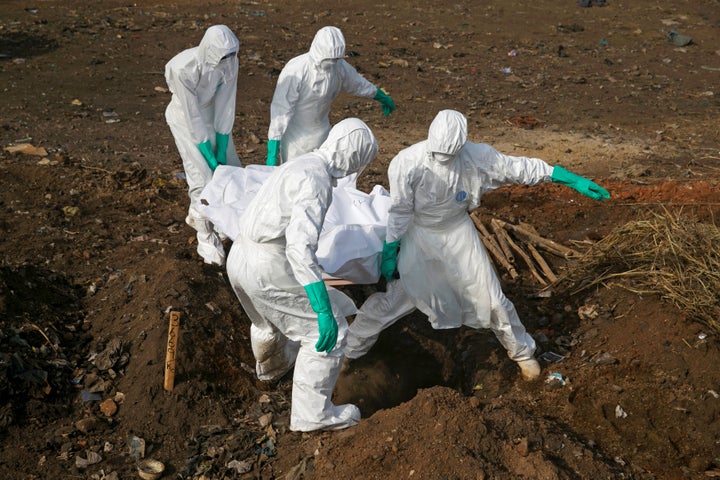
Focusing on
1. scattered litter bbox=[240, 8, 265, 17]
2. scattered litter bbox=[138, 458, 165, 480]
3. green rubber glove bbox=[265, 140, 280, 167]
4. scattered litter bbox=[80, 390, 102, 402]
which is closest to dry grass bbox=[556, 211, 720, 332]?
green rubber glove bbox=[265, 140, 280, 167]

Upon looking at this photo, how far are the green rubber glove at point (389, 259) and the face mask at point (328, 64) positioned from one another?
6.23 feet

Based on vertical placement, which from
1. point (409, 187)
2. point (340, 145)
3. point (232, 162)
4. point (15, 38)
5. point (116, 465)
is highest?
point (340, 145)

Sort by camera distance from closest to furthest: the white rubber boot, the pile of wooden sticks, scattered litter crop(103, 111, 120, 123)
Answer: the white rubber boot < the pile of wooden sticks < scattered litter crop(103, 111, 120, 123)

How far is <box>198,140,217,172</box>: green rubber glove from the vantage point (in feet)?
20.8

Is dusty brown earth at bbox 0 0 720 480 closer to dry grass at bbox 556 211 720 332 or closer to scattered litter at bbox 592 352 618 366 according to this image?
scattered litter at bbox 592 352 618 366

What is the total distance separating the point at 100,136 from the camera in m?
9.42

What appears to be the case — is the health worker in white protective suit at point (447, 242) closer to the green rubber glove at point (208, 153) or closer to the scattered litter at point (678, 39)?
the green rubber glove at point (208, 153)

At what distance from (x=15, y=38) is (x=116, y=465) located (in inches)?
402

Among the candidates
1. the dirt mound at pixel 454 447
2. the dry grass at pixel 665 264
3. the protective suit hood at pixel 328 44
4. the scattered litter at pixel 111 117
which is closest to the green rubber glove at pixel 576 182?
the dry grass at pixel 665 264

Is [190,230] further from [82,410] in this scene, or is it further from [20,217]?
[82,410]

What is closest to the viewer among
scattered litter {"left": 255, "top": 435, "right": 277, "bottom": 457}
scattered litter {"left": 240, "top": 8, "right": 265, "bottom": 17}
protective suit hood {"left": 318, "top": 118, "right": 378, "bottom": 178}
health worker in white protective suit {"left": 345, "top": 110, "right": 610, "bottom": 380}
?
protective suit hood {"left": 318, "top": 118, "right": 378, "bottom": 178}

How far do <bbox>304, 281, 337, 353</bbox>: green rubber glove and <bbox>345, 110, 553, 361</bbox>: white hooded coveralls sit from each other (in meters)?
1.10

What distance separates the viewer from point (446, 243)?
16.8 ft

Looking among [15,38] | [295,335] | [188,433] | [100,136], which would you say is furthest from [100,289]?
[15,38]
